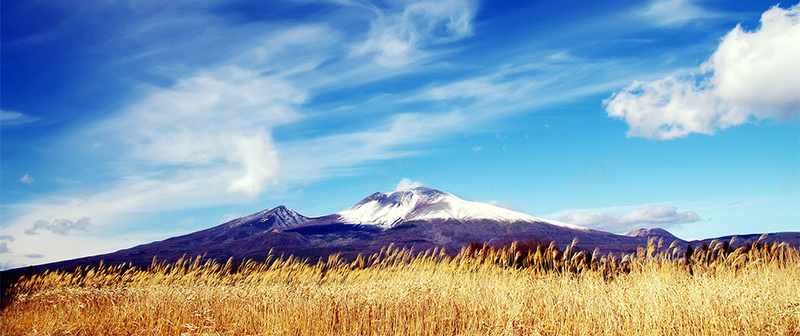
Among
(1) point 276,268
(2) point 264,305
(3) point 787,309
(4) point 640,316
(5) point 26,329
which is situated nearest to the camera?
(3) point 787,309

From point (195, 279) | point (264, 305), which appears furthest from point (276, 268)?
point (264, 305)

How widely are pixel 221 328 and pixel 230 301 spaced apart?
4.18ft

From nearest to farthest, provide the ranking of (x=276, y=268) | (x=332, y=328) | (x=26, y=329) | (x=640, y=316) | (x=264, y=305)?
(x=640, y=316) < (x=332, y=328) < (x=264, y=305) < (x=26, y=329) < (x=276, y=268)

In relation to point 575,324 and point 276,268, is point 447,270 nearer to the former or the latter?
point 575,324

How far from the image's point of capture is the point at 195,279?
619 inches

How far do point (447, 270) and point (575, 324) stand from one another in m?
4.59

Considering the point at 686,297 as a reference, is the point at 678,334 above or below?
below

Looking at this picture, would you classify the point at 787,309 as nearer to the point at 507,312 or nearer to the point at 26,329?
the point at 507,312

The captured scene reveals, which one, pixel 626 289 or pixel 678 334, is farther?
pixel 626 289

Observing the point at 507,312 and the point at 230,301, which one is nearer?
the point at 507,312

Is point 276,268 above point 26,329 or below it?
above

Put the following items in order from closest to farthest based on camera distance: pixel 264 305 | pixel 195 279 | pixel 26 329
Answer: pixel 264 305, pixel 26 329, pixel 195 279

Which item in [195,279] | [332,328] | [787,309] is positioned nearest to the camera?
[787,309]

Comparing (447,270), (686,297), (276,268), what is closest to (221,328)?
(276,268)
